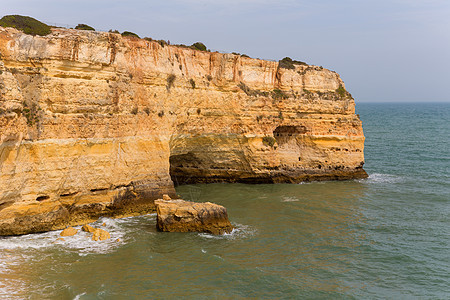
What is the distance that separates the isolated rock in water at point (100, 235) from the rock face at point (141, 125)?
2416mm

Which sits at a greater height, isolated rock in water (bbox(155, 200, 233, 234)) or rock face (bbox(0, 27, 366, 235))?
rock face (bbox(0, 27, 366, 235))

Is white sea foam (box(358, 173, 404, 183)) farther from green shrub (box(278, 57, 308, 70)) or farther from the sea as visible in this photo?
green shrub (box(278, 57, 308, 70))

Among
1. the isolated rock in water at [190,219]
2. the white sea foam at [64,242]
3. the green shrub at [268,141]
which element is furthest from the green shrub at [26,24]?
the green shrub at [268,141]

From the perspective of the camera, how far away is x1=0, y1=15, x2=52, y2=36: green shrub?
70.8 feet

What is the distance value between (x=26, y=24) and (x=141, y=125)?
8.53 meters

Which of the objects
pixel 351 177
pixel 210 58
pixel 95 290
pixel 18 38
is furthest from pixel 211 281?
pixel 351 177

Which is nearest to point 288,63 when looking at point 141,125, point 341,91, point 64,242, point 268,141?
point 341,91

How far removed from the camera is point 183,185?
34.4 meters

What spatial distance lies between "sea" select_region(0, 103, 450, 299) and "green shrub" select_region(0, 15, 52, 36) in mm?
10807

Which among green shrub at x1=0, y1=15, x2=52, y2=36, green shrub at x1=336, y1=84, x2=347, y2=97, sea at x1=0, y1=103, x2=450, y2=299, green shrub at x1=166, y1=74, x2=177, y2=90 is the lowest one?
sea at x1=0, y1=103, x2=450, y2=299

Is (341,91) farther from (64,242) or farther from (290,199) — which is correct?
(64,242)

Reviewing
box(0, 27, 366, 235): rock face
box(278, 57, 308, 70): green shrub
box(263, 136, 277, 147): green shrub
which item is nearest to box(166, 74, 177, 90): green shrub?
box(0, 27, 366, 235): rock face

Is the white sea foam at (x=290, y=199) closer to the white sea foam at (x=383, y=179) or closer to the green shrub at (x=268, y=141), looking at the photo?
the green shrub at (x=268, y=141)

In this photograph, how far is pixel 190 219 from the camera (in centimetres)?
2262
